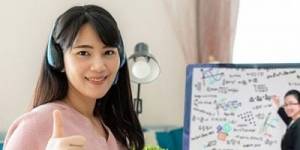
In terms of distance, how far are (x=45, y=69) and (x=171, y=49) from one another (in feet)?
5.97

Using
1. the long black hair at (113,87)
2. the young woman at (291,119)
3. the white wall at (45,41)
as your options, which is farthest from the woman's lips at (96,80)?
the white wall at (45,41)

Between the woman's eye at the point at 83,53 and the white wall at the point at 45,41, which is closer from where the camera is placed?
the woman's eye at the point at 83,53

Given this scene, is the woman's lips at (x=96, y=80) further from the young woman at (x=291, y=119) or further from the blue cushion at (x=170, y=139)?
the blue cushion at (x=170, y=139)

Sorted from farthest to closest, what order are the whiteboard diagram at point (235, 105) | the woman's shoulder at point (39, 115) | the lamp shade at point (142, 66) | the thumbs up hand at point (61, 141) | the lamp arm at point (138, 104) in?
the lamp arm at point (138, 104) → the lamp shade at point (142, 66) → the whiteboard diagram at point (235, 105) → the woman's shoulder at point (39, 115) → the thumbs up hand at point (61, 141)

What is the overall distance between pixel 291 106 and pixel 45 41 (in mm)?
1891

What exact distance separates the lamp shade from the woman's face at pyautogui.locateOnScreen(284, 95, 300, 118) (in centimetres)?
115

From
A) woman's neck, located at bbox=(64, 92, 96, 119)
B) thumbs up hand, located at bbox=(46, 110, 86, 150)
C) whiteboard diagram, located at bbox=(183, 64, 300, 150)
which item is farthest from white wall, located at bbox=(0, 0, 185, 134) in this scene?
thumbs up hand, located at bbox=(46, 110, 86, 150)

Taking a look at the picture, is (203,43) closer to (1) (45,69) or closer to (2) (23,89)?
(2) (23,89)

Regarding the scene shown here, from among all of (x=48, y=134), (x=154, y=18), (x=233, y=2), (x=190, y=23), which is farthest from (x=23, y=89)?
(x=48, y=134)

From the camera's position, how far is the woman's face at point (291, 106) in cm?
143

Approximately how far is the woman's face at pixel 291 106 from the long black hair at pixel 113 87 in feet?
1.71


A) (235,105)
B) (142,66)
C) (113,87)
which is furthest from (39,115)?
(142,66)

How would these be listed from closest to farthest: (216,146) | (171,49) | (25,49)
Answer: (216,146), (25,49), (171,49)

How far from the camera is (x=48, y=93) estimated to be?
1.29 metres
